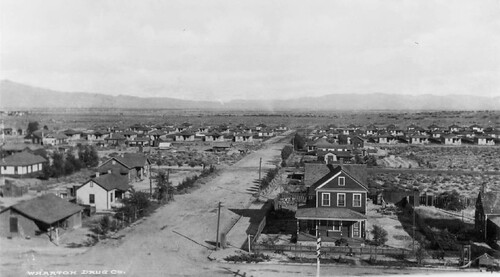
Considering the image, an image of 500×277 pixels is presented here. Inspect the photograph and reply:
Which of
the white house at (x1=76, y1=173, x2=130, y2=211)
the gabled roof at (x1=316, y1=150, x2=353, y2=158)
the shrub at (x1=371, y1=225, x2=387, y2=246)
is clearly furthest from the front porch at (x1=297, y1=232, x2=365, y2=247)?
the gabled roof at (x1=316, y1=150, x2=353, y2=158)

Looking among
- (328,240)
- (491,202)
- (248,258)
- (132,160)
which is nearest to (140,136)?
(132,160)

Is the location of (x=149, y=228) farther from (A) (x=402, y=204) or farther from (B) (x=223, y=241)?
(A) (x=402, y=204)

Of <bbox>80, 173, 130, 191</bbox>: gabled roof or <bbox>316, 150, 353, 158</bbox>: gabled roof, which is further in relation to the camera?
<bbox>316, 150, 353, 158</bbox>: gabled roof

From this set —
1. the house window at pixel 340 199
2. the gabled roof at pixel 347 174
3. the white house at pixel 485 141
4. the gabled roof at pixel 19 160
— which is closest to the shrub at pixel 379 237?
the house window at pixel 340 199

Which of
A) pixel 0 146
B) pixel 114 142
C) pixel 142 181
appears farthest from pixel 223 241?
pixel 114 142

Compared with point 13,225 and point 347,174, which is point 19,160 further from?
point 347,174

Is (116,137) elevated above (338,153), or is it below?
above

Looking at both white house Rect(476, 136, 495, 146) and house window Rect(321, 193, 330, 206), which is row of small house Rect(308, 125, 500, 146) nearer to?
white house Rect(476, 136, 495, 146)
